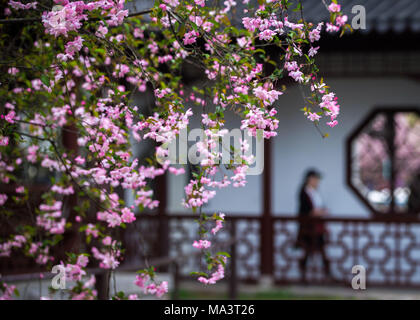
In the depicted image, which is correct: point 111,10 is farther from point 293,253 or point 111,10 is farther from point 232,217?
point 293,253

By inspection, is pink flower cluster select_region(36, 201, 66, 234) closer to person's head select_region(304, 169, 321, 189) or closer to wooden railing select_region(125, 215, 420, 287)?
wooden railing select_region(125, 215, 420, 287)

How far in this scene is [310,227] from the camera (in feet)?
24.2

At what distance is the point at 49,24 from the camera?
2.01 meters

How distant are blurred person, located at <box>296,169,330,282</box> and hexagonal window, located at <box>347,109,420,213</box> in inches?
30.2

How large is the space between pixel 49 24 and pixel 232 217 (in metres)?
5.60

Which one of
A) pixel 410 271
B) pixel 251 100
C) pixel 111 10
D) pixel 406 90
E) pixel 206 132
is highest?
pixel 406 90

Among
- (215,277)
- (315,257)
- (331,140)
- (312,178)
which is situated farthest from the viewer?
(331,140)

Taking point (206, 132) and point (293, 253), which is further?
point (293, 253)

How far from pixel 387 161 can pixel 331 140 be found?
0.90 m

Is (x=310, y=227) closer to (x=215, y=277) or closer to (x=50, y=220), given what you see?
(x=50, y=220)

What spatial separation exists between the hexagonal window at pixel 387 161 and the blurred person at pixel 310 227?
2.52ft

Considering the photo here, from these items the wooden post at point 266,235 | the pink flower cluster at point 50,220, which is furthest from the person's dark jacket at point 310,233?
the pink flower cluster at point 50,220

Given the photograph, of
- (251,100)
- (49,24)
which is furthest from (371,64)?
(49,24)

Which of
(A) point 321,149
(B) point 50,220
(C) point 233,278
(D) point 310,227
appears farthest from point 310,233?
(B) point 50,220
